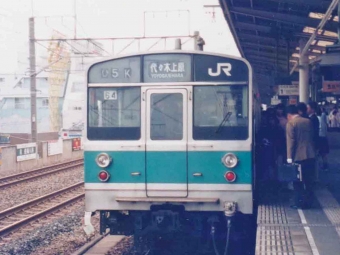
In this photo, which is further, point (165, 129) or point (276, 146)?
point (276, 146)

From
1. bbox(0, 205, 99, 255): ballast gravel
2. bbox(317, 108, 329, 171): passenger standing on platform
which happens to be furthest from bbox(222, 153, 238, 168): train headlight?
bbox(317, 108, 329, 171): passenger standing on platform

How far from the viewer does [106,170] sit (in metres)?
7.78

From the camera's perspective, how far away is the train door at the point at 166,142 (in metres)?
7.62

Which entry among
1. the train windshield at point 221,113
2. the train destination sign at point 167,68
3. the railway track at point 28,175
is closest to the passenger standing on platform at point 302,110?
the train windshield at point 221,113

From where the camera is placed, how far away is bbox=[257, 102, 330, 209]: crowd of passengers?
8.38m

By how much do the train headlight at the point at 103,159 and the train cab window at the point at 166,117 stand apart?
63 cm

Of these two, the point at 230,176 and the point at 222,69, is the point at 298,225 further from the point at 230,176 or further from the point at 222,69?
the point at 222,69

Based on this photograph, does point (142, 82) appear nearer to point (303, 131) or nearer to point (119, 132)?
point (119, 132)

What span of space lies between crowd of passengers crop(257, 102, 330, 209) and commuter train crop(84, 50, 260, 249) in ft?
3.51

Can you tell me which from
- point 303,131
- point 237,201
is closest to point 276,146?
point 303,131

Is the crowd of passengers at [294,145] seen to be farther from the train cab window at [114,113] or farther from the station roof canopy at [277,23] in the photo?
the station roof canopy at [277,23]

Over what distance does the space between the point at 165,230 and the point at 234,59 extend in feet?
7.66

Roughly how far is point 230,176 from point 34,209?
6.75m

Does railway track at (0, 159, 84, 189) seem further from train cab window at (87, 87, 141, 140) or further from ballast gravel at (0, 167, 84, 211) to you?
train cab window at (87, 87, 141, 140)
